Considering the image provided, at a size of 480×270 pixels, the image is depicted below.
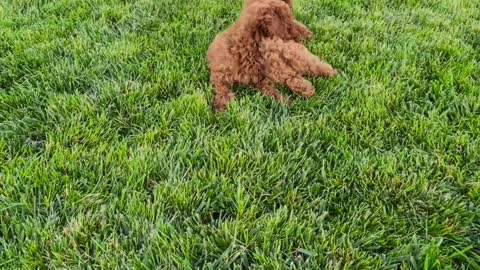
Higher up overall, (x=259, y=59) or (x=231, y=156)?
(x=259, y=59)

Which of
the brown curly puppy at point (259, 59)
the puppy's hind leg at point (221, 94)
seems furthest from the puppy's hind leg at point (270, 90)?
the puppy's hind leg at point (221, 94)

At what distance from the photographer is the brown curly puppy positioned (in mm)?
2531

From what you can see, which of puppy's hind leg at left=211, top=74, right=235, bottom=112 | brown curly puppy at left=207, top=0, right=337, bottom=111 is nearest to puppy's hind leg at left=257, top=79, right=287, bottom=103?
brown curly puppy at left=207, top=0, right=337, bottom=111

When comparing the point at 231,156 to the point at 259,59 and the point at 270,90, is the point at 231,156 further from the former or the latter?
the point at 259,59

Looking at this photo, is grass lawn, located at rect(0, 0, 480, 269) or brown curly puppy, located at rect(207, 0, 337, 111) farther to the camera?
brown curly puppy, located at rect(207, 0, 337, 111)

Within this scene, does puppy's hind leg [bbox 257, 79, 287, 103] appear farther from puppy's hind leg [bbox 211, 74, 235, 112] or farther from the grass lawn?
puppy's hind leg [bbox 211, 74, 235, 112]

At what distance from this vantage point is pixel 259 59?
8.45 ft

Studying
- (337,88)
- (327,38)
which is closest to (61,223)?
(337,88)

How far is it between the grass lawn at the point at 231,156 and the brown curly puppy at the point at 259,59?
0.09 metres

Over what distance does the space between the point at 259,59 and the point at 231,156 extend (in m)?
0.70

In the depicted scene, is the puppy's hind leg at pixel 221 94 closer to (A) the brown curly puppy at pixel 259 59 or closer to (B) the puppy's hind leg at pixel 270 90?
(A) the brown curly puppy at pixel 259 59

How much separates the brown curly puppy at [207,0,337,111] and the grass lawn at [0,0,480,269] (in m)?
0.09

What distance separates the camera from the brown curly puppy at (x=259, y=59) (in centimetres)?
253

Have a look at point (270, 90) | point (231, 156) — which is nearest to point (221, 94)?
point (270, 90)
